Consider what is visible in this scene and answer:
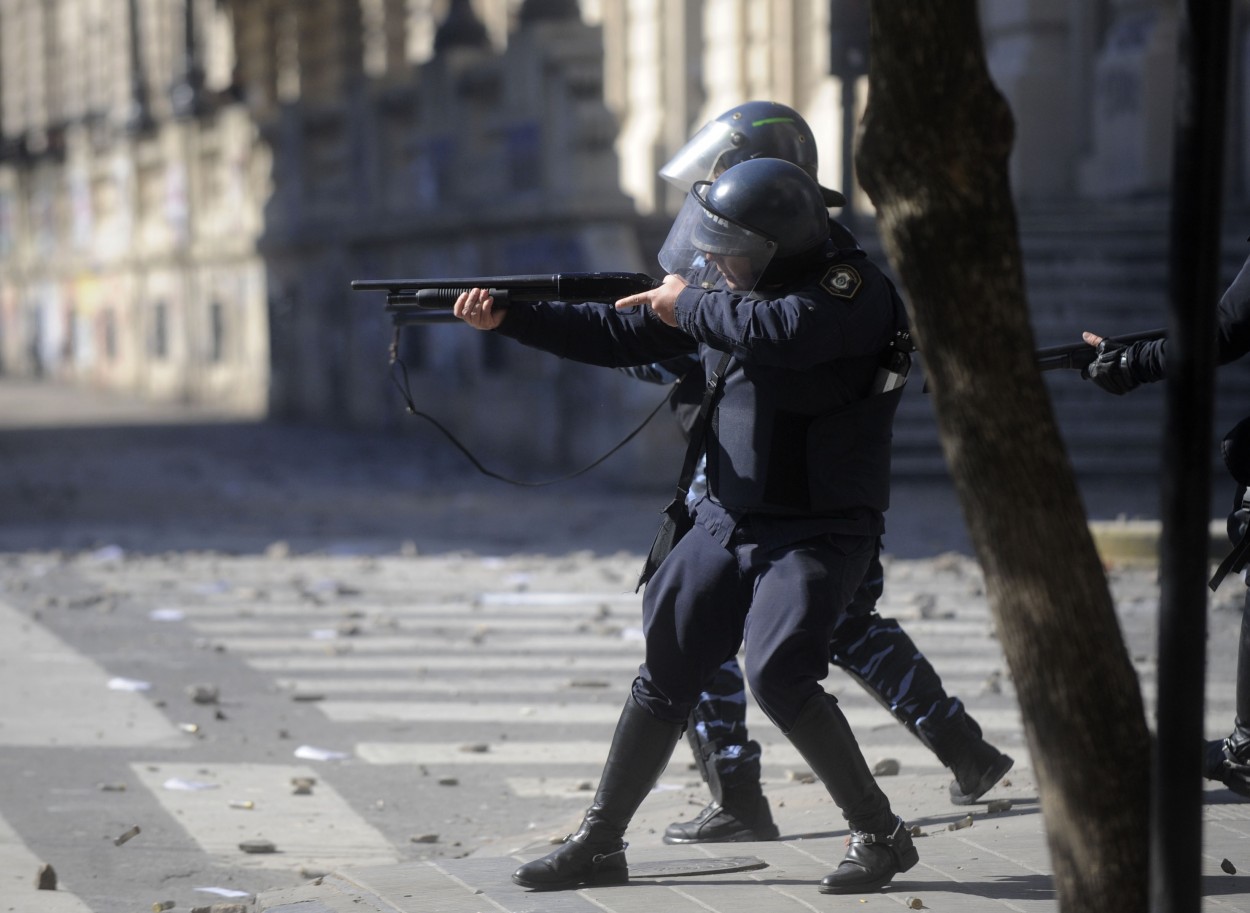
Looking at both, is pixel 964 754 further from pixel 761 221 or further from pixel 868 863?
pixel 761 221

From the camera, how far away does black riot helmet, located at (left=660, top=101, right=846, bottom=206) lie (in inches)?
207

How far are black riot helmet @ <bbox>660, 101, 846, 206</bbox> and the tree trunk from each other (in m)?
2.10

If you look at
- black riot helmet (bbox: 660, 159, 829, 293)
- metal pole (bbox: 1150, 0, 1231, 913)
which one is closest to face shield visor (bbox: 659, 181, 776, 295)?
black riot helmet (bbox: 660, 159, 829, 293)

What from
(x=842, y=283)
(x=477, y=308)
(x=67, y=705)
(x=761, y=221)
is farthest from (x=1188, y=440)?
(x=67, y=705)

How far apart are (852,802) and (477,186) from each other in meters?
14.8

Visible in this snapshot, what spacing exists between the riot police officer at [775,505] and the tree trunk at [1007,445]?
1.25 m

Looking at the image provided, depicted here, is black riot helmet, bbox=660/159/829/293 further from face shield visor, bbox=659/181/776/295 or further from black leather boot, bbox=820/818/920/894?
black leather boot, bbox=820/818/920/894

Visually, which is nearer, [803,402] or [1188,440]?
[1188,440]

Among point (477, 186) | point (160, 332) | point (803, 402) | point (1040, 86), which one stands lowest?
point (160, 332)

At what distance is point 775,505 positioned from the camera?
4.46 metres

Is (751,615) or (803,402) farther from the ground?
(803,402)

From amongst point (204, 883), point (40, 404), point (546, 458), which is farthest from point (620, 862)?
point (40, 404)

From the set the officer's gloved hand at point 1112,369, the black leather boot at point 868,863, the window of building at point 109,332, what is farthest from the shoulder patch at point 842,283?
the window of building at point 109,332

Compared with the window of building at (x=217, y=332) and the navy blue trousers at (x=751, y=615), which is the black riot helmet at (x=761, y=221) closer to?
the navy blue trousers at (x=751, y=615)
